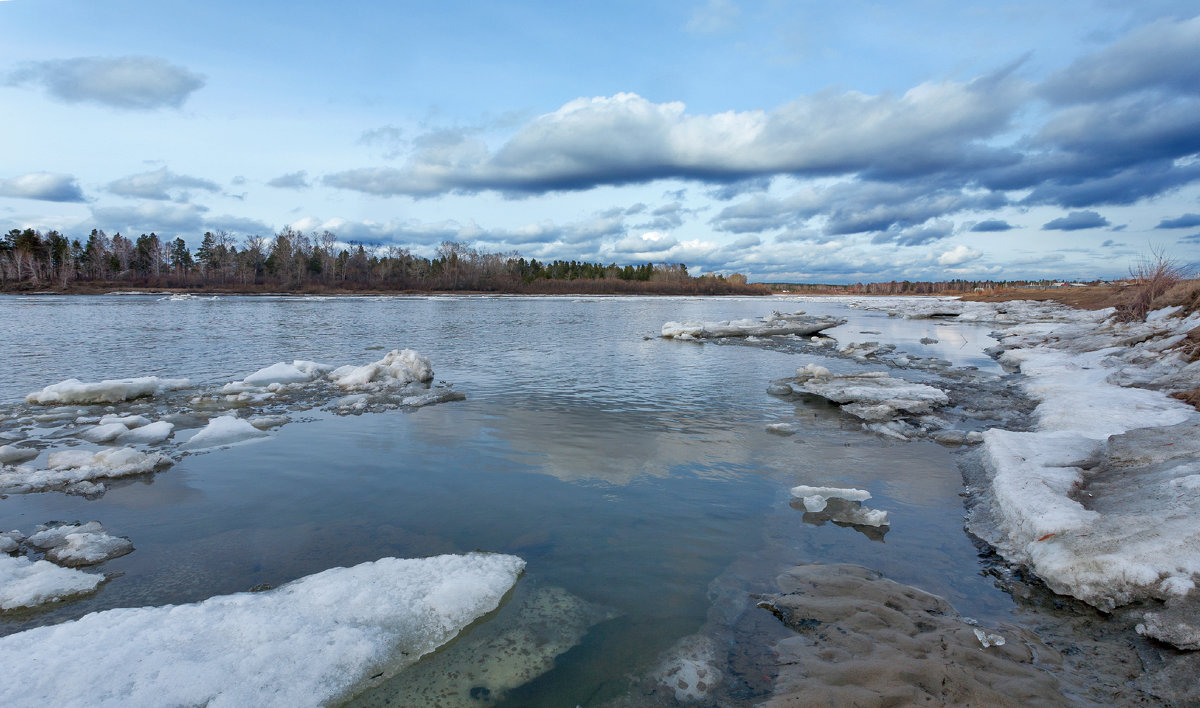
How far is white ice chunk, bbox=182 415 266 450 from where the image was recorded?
9648 mm

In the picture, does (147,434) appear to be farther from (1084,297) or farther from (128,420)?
(1084,297)

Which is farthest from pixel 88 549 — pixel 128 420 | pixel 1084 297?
pixel 1084 297

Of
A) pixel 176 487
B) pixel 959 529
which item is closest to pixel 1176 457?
pixel 959 529

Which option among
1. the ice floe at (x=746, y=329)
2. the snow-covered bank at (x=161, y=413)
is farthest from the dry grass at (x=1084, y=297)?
the snow-covered bank at (x=161, y=413)

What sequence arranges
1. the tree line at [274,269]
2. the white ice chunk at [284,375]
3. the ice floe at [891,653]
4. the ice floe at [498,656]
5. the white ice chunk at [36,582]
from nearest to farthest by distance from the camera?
1. the ice floe at [891,653]
2. the ice floe at [498,656]
3. the white ice chunk at [36,582]
4. the white ice chunk at [284,375]
5. the tree line at [274,269]

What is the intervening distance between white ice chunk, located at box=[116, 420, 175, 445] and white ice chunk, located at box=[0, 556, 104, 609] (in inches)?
190

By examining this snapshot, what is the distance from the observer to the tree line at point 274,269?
97.8 metres

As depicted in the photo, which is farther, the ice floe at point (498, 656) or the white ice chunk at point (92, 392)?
the white ice chunk at point (92, 392)

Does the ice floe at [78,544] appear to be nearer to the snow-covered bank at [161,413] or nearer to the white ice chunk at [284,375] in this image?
the snow-covered bank at [161,413]

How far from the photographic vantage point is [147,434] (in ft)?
32.3

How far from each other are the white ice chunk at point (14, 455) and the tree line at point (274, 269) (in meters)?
100

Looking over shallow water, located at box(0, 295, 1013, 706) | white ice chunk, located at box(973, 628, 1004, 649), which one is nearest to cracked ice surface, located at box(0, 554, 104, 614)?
shallow water, located at box(0, 295, 1013, 706)

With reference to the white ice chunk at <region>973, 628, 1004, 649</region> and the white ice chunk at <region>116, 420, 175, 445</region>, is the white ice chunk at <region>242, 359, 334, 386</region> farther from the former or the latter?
the white ice chunk at <region>973, 628, 1004, 649</region>

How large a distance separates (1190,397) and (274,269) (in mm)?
130778
